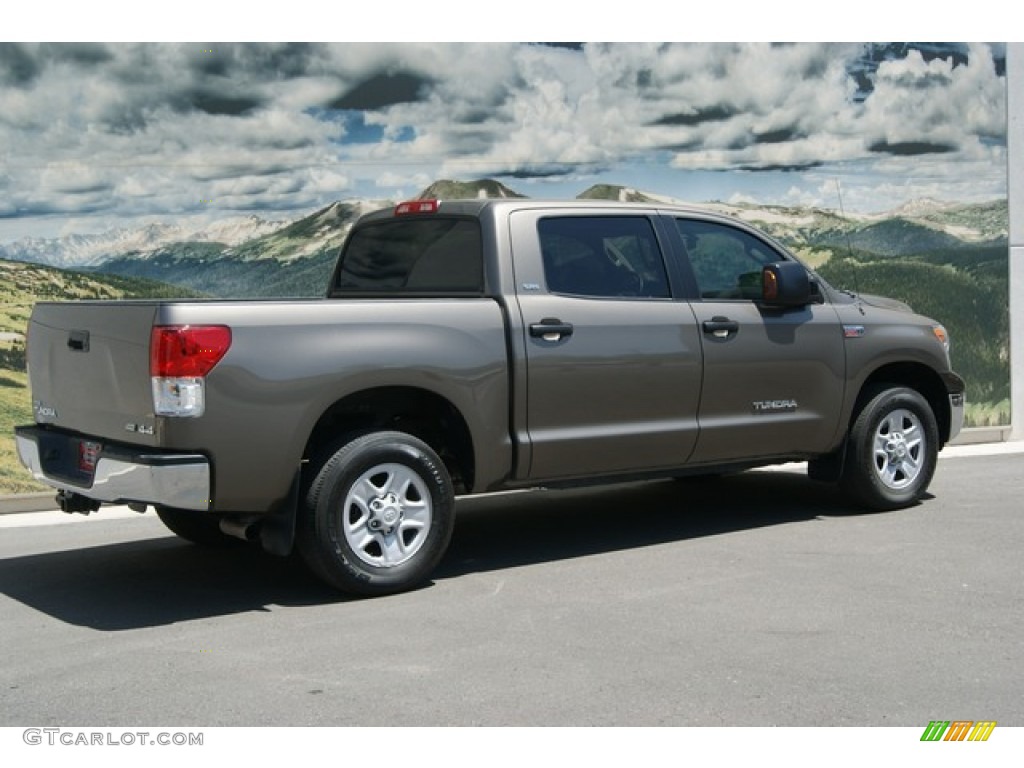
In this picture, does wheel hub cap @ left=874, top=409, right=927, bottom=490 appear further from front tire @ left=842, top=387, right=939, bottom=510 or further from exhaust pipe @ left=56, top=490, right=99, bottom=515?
exhaust pipe @ left=56, top=490, right=99, bottom=515

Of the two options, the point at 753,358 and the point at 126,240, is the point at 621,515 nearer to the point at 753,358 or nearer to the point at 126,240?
the point at 753,358

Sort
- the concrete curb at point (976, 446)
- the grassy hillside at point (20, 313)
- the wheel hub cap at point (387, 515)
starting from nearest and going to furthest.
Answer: the wheel hub cap at point (387, 515)
the concrete curb at point (976, 446)
the grassy hillside at point (20, 313)

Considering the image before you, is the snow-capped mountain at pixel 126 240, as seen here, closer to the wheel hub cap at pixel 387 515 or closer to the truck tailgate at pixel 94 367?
the truck tailgate at pixel 94 367

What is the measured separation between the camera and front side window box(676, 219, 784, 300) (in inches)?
315

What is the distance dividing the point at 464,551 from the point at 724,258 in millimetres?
2238

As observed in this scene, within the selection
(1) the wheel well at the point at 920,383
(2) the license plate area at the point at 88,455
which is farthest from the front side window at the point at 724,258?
(2) the license plate area at the point at 88,455

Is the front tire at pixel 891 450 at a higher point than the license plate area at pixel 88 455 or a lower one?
lower

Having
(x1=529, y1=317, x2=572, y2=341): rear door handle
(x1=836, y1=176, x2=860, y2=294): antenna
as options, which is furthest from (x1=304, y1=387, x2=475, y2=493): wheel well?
(x1=836, y1=176, x2=860, y2=294): antenna

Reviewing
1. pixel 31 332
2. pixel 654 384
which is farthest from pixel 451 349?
pixel 31 332

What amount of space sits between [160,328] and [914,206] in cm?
906

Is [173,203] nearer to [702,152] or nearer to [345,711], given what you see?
[702,152]

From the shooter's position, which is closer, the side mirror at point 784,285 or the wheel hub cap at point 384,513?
the wheel hub cap at point 384,513

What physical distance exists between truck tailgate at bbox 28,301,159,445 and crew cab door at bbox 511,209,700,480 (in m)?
1.90

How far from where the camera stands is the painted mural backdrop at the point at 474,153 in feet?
33.5
